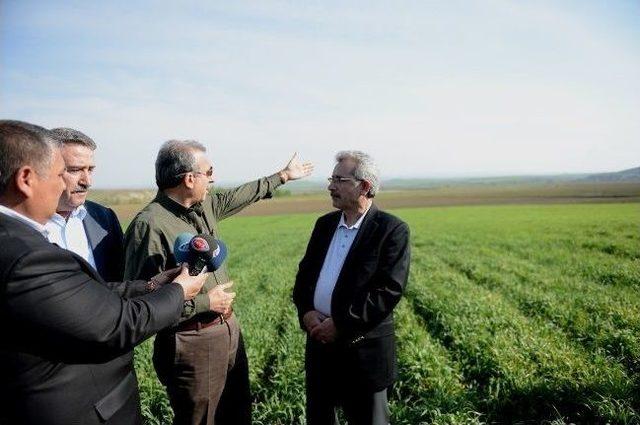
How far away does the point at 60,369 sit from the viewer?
209cm

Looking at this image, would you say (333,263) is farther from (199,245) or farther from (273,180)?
(199,245)

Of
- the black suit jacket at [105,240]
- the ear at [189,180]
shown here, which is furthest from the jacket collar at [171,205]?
the black suit jacket at [105,240]

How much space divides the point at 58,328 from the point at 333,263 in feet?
8.23

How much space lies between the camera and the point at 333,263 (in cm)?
404

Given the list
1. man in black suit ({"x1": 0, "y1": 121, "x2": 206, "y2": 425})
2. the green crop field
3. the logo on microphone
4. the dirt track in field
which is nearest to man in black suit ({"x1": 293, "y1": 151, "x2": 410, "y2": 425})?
the green crop field

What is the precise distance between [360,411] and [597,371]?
3599 millimetres

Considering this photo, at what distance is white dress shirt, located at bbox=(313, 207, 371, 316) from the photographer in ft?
13.1

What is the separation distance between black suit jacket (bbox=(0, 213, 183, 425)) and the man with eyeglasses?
42.1 inches

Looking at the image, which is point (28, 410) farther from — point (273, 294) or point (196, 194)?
point (273, 294)

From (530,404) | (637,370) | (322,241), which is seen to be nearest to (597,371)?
(637,370)

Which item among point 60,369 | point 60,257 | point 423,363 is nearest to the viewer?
point 60,257

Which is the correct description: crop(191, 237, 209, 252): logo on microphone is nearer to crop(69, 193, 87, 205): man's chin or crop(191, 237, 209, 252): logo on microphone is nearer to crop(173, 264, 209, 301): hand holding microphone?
crop(173, 264, 209, 301): hand holding microphone

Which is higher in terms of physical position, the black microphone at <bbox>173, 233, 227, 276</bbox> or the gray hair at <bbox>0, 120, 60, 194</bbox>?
the gray hair at <bbox>0, 120, 60, 194</bbox>

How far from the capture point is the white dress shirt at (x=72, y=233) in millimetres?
3475
